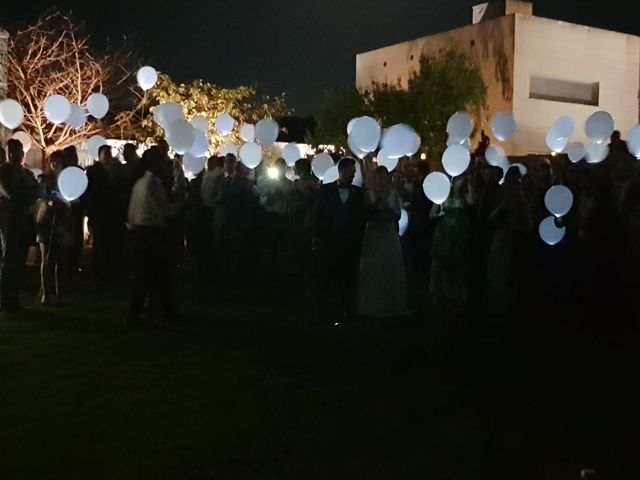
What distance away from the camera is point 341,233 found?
7.86 meters

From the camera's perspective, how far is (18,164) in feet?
25.8

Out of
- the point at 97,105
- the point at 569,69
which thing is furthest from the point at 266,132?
the point at 569,69

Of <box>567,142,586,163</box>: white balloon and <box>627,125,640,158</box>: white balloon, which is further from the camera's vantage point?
<box>567,142,586,163</box>: white balloon

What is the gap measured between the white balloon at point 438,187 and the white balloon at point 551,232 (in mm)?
1259

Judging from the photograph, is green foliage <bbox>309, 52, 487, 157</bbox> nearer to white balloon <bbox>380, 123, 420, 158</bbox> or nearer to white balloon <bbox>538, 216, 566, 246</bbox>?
white balloon <bbox>380, 123, 420, 158</bbox>

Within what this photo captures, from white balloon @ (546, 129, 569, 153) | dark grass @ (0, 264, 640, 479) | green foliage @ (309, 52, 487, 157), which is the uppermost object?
green foliage @ (309, 52, 487, 157)

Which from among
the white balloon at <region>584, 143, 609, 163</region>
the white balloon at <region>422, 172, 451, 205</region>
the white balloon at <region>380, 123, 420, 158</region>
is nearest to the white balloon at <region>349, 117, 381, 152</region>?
the white balloon at <region>380, 123, 420, 158</region>

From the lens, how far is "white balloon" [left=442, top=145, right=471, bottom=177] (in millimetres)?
9602

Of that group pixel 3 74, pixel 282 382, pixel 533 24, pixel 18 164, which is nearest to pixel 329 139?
pixel 533 24

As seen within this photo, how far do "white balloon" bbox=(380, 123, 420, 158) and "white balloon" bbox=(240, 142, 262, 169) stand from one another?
Result: 8.34 feet

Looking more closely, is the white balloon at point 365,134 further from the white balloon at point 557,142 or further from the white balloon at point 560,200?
the white balloon at point 557,142

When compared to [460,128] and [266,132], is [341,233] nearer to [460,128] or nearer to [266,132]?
[460,128]

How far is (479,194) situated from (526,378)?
3.40m

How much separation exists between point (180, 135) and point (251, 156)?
2.18 meters
